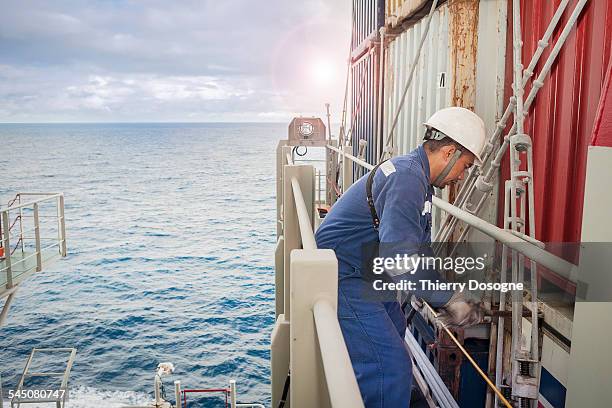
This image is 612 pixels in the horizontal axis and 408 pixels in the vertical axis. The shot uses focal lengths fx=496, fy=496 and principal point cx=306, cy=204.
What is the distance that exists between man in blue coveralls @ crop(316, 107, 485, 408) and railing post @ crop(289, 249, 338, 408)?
4.14 ft

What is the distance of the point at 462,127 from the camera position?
120 inches

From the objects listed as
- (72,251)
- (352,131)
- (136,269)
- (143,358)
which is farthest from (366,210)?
(72,251)

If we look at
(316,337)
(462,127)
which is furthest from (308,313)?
(462,127)

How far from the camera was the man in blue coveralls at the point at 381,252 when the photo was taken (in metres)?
2.80

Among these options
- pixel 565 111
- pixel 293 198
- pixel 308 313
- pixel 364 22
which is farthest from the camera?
pixel 364 22

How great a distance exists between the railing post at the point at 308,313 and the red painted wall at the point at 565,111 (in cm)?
308

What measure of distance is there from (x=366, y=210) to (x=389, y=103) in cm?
673

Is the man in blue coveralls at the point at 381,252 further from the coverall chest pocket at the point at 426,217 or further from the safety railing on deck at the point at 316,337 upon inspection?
the safety railing on deck at the point at 316,337

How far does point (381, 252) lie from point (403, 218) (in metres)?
0.22

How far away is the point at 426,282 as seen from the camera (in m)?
2.85

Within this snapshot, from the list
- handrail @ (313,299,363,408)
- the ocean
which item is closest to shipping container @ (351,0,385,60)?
handrail @ (313,299,363,408)

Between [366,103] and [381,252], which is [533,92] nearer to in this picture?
[381,252]

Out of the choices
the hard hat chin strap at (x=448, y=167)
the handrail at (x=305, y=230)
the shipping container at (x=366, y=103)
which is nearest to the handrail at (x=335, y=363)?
the handrail at (x=305, y=230)

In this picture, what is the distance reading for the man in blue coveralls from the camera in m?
2.80
